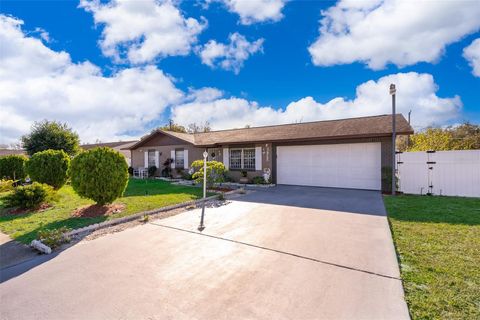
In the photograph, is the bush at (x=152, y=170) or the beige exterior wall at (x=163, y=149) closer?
the beige exterior wall at (x=163, y=149)

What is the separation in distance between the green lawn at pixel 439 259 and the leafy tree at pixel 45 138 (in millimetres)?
22284

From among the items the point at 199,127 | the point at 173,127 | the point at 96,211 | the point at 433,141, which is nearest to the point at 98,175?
the point at 96,211

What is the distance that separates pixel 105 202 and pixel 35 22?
20.5 ft

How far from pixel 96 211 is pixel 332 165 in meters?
10.1

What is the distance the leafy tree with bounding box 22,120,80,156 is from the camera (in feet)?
60.5

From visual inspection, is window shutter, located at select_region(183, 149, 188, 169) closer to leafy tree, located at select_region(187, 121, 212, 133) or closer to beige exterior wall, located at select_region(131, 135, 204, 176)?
beige exterior wall, located at select_region(131, 135, 204, 176)

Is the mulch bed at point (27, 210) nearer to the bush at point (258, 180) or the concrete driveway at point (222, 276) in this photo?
the concrete driveway at point (222, 276)

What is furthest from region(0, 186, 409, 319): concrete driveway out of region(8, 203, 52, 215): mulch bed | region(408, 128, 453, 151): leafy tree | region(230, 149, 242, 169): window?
region(408, 128, 453, 151): leafy tree

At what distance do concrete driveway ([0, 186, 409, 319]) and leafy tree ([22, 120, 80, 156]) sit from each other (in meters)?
17.9

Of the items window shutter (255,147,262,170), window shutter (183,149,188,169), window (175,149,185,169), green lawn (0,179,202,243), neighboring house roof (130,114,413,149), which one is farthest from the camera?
window (175,149,185,169)

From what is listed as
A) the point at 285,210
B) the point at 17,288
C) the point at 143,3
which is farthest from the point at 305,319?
the point at 143,3

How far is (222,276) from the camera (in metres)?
3.43

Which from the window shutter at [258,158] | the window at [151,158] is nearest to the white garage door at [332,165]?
the window shutter at [258,158]

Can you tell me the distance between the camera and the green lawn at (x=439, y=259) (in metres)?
2.64
